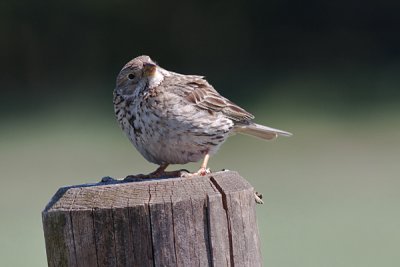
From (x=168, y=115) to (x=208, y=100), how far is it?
422mm

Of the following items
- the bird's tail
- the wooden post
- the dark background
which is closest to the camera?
the wooden post

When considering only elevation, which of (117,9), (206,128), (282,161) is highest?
(206,128)

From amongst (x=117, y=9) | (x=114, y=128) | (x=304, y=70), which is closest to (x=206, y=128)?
(x=114, y=128)

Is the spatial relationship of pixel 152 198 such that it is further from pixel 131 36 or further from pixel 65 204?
pixel 131 36

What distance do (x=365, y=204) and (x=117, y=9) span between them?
8.99m

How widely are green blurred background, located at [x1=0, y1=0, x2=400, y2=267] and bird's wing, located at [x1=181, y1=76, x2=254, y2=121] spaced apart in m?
3.98

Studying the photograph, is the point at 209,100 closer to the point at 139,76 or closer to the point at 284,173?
the point at 139,76

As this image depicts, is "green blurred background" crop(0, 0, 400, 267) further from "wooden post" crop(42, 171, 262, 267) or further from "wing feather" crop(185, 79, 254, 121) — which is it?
"wooden post" crop(42, 171, 262, 267)

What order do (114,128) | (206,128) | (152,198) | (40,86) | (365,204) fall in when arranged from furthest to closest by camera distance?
(40,86)
(114,128)
(365,204)
(206,128)
(152,198)

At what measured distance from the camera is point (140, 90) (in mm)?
4773

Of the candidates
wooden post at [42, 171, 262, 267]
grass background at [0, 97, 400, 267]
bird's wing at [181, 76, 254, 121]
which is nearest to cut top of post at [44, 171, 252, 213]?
wooden post at [42, 171, 262, 267]

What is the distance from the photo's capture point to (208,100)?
4.95m

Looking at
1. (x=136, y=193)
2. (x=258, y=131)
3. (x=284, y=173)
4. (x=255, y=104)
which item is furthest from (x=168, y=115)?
(x=255, y=104)

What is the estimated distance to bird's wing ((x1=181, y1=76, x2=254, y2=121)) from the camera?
4810mm
